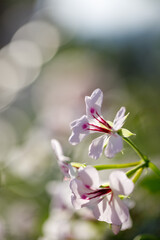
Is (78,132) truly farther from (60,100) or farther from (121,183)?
(60,100)

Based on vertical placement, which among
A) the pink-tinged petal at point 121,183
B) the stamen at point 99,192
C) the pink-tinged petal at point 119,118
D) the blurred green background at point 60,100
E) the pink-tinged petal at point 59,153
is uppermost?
the pink-tinged petal at point 119,118

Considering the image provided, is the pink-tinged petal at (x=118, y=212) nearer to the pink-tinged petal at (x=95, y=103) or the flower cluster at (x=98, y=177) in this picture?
the flower cluster at (x=98, y=177)

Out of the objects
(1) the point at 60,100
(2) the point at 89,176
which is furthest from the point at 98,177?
(1) the point at 60,100

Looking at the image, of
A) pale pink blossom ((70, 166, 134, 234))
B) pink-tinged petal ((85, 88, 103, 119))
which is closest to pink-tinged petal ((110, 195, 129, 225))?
pale pink blossom ((70, 166, 134, 234))

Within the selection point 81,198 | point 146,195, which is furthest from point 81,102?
point 81,198

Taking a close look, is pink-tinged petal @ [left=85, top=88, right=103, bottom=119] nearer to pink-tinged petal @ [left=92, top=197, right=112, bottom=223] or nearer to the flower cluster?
the flower cluster

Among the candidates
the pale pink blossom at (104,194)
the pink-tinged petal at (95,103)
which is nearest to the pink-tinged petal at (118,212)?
the pale pink blossom at (104,194)

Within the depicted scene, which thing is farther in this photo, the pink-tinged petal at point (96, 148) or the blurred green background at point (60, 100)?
the blurred green background at point (60, 100)
